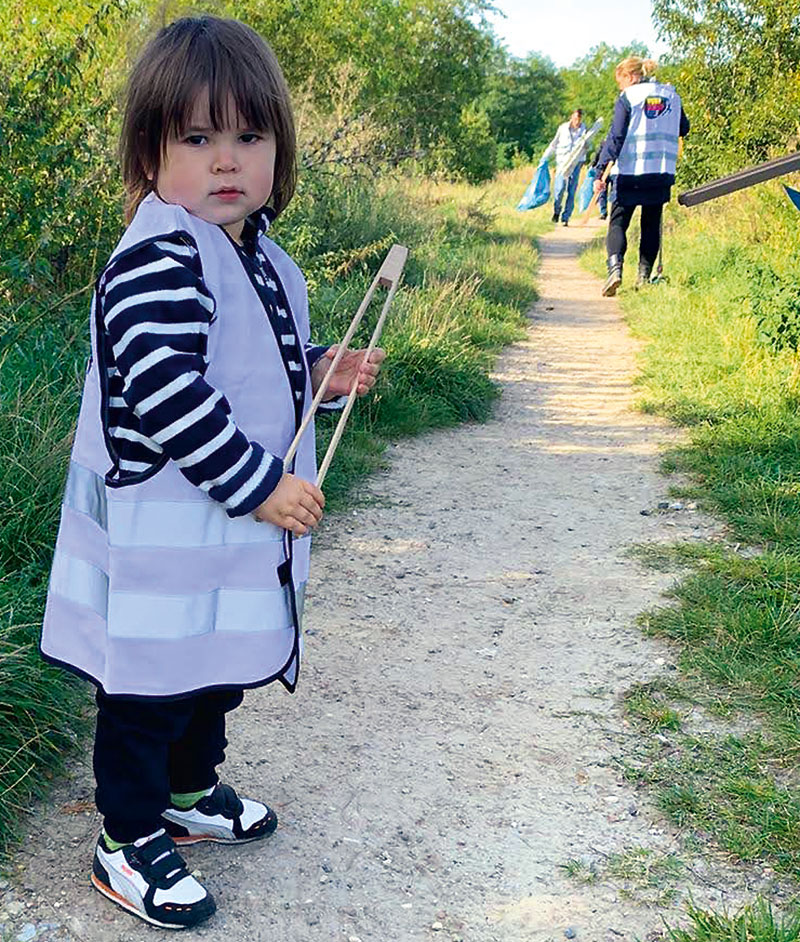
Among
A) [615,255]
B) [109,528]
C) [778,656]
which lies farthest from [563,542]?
[615,255]

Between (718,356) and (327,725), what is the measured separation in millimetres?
4546

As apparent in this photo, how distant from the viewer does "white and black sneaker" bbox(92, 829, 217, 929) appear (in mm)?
2123

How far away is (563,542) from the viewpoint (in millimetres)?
Result: 4348

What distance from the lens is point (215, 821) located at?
2.39 metres

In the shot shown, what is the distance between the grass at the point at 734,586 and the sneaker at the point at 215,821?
0.96 metres

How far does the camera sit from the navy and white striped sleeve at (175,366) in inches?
71.4

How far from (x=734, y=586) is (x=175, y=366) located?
8.15ft

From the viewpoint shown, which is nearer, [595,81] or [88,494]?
[88,494]

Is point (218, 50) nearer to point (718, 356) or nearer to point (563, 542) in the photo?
point (563, 542)

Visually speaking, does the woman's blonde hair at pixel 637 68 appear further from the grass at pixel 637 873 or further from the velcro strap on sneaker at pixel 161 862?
the velcro strap on sneaker at pixel 161 862

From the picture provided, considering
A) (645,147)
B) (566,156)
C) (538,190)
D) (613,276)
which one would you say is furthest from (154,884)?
(538,190)

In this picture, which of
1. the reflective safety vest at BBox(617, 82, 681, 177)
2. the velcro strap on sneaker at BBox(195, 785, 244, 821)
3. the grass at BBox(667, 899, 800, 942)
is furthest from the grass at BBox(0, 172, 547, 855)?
the reflective safety vest at BBox(617, 82, 681, 177)

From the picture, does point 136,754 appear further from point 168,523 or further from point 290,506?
point 290,506

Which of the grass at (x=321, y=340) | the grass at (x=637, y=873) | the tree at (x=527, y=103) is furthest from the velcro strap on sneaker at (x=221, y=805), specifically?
the tree at (x=527, y=103)
